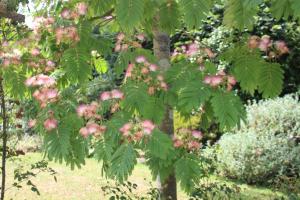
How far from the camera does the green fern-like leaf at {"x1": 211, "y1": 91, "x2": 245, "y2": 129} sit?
261 cm

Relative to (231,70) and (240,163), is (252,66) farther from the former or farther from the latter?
(240,163)

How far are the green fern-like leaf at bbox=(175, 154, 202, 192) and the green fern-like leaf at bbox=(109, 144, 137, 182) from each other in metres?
0.36

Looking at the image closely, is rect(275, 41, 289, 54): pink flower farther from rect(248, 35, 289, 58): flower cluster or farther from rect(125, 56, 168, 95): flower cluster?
rect(125, 56, 168, 95): flower cluster

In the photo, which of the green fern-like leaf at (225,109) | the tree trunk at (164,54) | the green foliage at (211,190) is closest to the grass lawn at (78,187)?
the green foliage at (211,190)

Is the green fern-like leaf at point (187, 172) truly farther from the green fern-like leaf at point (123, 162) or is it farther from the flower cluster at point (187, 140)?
the green fern-like leaf at point (123, 162)

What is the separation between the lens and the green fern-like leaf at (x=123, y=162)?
2.54 m

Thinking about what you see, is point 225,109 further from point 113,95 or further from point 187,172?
point 113,95

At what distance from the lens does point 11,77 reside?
3486 millimetres

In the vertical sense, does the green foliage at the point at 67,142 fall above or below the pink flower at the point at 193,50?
below

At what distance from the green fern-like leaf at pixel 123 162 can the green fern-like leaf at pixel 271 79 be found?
42.2 inches

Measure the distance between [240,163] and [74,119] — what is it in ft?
21.1

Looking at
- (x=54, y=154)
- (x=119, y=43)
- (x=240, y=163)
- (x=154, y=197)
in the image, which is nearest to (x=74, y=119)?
(x=54, y=154)

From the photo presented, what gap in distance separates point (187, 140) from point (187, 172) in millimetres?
348

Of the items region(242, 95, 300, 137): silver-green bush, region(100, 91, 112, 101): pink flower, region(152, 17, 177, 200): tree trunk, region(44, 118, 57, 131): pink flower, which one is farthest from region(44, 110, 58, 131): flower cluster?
region(242, 95, 300, 137): silver-green bush
